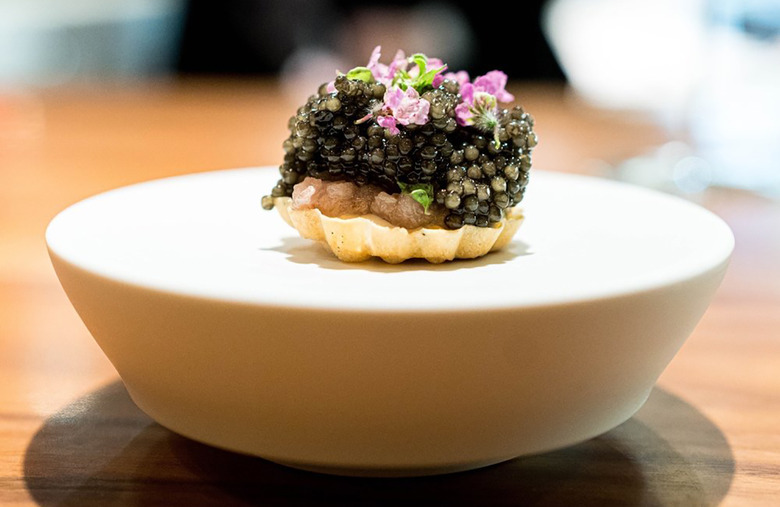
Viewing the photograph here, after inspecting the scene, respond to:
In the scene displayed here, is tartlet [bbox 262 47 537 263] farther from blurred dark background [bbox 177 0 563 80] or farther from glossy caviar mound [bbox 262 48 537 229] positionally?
blurred dark background [bbox 177 0 563 80]

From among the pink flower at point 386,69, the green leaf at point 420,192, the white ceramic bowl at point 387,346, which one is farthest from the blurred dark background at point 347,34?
the white ceramic bowl at point 387,346

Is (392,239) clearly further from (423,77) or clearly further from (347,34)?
(347,34)

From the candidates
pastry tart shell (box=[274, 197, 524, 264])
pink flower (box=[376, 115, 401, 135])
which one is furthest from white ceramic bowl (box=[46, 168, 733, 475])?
pink flower (box=[376, 115, 401, 135])

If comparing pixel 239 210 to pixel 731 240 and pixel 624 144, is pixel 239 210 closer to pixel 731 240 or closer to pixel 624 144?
pixel 731 240

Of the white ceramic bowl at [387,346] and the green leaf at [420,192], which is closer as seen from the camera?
the white ceramic bowl at [387,346]

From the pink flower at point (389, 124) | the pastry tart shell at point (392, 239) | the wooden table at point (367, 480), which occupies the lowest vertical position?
the wooden table at point (367, 480)

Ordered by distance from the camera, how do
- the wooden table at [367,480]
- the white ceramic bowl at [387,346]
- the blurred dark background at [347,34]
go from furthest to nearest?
the blurred dark background at [347,34], the wooden table at [367,480], the white ceramic bowl at [387,346]

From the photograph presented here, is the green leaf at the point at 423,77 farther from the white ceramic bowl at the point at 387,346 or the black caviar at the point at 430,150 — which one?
the white ceramic bowl at the point at 387,346
